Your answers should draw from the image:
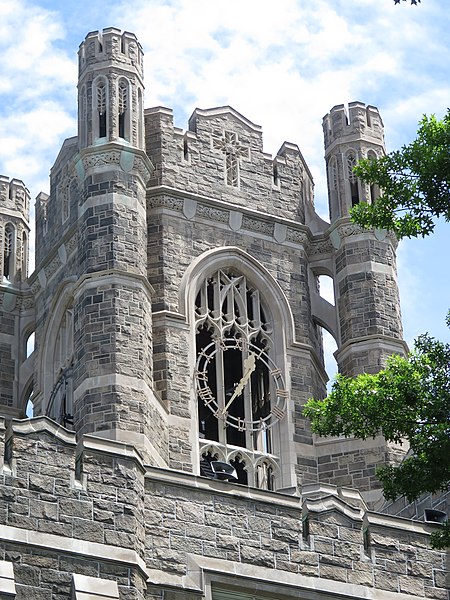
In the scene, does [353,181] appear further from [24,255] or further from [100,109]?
[24,255]

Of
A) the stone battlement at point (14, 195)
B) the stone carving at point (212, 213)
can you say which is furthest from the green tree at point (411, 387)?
the stone battlement at point (14, 195)

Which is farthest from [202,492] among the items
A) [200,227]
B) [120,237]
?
[200,227]

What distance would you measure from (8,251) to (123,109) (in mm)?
6555

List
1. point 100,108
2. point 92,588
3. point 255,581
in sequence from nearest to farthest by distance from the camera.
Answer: point 92,588, point 255,581, point 100,108

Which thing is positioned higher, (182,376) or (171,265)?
(171,265)

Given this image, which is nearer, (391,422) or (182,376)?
(391,422)

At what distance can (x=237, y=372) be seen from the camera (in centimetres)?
4666

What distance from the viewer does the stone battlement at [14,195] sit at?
5172cm

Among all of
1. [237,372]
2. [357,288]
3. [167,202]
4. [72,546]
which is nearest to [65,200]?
[167,202]

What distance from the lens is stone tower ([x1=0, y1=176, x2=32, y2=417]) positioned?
48.8 metres

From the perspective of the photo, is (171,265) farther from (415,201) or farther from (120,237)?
(415,201)

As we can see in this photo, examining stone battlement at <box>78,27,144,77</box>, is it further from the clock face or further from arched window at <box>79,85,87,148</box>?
the clock face

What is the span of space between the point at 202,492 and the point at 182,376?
15732 mm

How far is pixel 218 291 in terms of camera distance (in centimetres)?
4675
